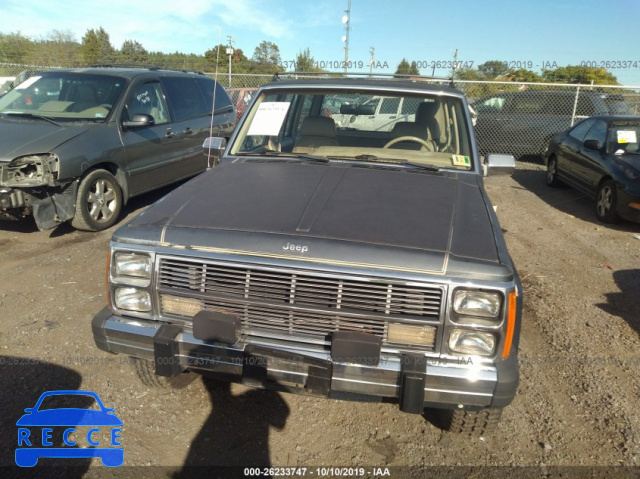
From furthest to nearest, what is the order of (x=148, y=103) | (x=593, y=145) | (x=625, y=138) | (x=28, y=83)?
(x=593, y=145) < (x=625, y=138) < (x=148, y=103) < (x=28, y=83)

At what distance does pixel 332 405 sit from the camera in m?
3.08

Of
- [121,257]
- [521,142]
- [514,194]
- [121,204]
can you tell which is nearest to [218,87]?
[121,204]

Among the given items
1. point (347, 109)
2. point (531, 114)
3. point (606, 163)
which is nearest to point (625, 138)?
point (606, 163)

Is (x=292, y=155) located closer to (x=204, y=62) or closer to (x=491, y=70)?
(x=204, y=62)

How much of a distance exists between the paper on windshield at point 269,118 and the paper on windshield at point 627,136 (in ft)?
20.7

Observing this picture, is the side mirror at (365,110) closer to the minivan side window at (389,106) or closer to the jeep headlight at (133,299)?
the minivan side window at (389,106)

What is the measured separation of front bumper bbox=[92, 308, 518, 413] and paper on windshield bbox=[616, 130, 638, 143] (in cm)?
692

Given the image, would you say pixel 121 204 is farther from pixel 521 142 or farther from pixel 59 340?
pixel 521 142

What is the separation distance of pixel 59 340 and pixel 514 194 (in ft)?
27.0

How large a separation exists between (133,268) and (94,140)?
3832 millimetres

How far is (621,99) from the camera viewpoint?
12195 mm

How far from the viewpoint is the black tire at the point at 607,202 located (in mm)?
7051

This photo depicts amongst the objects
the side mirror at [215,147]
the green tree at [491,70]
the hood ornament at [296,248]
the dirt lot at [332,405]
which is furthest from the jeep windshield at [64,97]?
the green tree at [491,70]

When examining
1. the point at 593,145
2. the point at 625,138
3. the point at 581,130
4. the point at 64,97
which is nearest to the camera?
the point at 64,97
